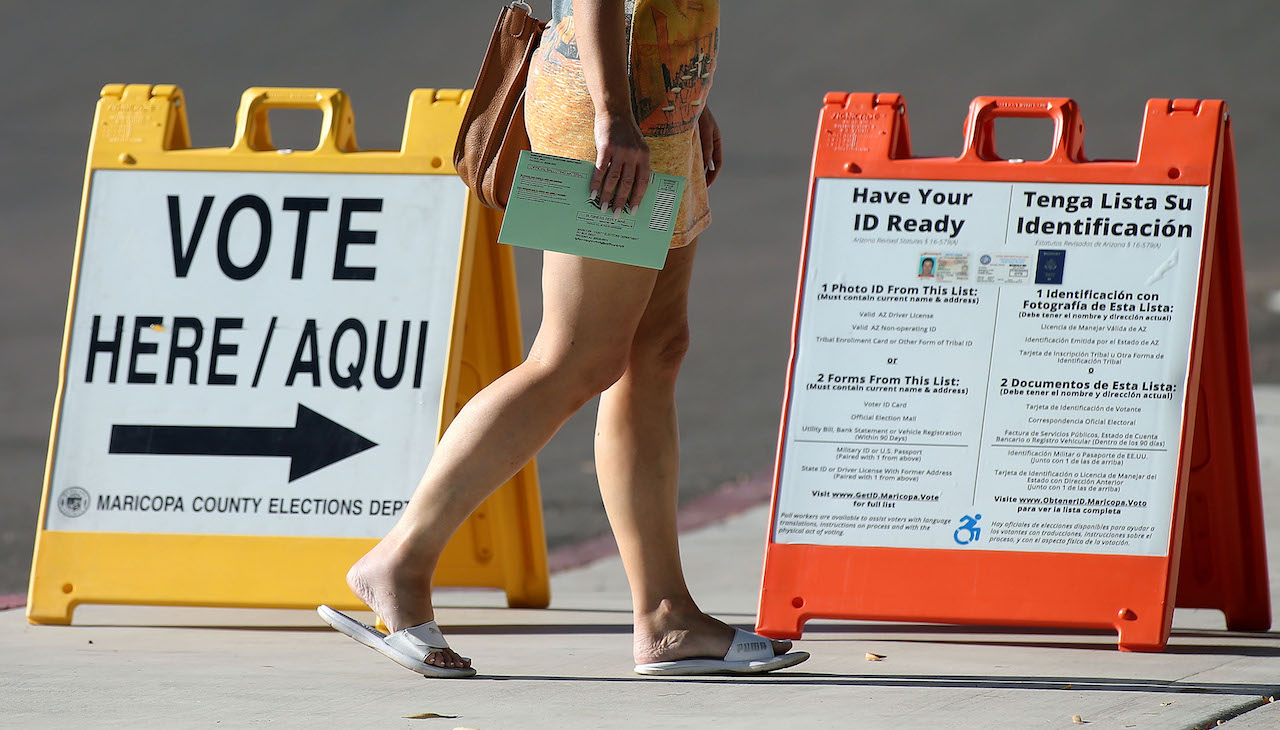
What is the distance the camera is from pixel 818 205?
10.5 ft

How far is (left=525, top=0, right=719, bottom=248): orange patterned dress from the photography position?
2518 millimetres

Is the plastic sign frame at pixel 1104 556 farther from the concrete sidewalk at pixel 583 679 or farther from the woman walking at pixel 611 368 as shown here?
→ the woman walking at pixel 611 368

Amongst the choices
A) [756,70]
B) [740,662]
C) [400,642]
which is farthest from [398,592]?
[756,70]

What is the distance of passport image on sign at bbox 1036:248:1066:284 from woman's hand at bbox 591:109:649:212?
96 cm

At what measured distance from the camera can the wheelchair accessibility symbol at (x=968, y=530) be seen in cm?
304

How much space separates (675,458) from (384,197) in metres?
0.95

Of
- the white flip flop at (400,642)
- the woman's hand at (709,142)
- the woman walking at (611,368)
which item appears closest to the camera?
the woman walking at (611,368)

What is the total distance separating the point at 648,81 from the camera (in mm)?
2523

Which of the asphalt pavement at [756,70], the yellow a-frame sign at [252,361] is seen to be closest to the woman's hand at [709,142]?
the yellow a-frame sign at [252,361]

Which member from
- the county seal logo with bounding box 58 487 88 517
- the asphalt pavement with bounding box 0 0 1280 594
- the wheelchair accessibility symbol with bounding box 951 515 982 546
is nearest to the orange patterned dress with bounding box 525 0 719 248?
the wheelchair accessibility symbol with bounding box 951 515 982 546

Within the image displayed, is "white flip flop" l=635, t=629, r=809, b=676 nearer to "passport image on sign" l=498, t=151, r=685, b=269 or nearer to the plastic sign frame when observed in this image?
the plastic sign frame

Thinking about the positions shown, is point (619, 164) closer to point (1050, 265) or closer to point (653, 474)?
point (653, 474)

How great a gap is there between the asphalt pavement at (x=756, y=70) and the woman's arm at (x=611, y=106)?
9666 mm

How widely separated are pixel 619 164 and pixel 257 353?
1168mm
